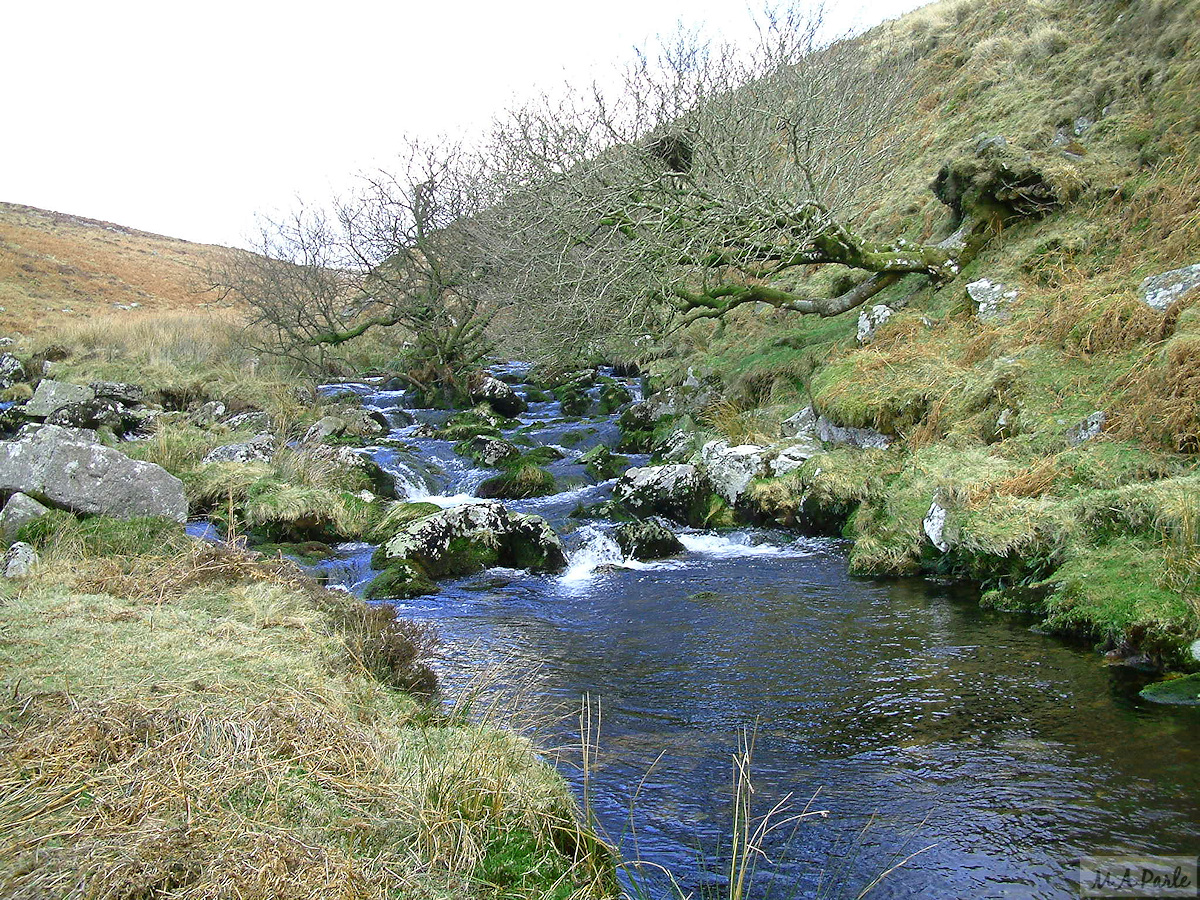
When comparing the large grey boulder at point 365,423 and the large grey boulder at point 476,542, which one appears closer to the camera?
the large grey boulder at point 476,542

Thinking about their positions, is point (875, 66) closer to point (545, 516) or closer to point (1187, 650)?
point (545, 516)

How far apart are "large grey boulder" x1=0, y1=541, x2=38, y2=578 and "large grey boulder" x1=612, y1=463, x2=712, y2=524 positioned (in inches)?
303

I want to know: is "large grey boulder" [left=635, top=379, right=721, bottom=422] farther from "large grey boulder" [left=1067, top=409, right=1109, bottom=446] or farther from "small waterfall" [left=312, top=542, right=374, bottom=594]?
"large grey boulder" [left=1067, top=409, right=1109, bottom=446]

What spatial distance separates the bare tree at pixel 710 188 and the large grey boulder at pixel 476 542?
151 inches

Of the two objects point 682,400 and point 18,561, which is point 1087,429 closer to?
point 682,400

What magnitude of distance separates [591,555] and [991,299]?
712 centimetres

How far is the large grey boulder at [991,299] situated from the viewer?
11.2m

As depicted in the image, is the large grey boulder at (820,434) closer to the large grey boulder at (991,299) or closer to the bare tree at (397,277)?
the large grey boulder at (991,299)

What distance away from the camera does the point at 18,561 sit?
22.8 ft

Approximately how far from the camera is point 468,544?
34.1ft

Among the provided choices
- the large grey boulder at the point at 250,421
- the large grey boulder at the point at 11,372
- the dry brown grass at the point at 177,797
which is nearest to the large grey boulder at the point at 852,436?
the dry brown grass at the point at 177,797

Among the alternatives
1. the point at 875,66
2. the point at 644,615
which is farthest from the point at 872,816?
the point at 875,66

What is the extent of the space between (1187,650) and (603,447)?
420 inches

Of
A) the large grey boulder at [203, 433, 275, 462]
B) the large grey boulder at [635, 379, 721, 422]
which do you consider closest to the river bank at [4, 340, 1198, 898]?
the large grey boulder at [203, 433, 275, 462]
